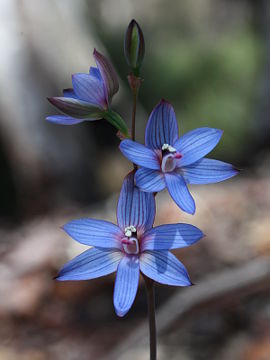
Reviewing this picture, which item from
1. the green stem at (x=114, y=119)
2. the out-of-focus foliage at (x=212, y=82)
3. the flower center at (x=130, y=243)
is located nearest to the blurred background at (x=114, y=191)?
the out-of-focus foliage at (x=212, y=82)

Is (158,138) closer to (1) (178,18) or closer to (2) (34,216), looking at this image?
(2) (34,216)

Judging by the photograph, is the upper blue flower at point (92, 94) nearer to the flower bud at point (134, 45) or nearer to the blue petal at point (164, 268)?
the flower bud at point (134, 45)

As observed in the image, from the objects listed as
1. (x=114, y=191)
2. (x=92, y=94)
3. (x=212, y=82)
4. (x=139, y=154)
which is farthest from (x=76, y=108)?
(x=212, y=82)

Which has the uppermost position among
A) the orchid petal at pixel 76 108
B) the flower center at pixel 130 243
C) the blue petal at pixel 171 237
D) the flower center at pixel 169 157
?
the orchid petal at pixel 76 108

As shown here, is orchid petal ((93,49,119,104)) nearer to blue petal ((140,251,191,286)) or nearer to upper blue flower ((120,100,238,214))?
upper blue flower ((120,100,238,214))

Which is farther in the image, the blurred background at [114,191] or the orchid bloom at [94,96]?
the blurred background at [114,191]

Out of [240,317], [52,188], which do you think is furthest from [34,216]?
[240,317]
